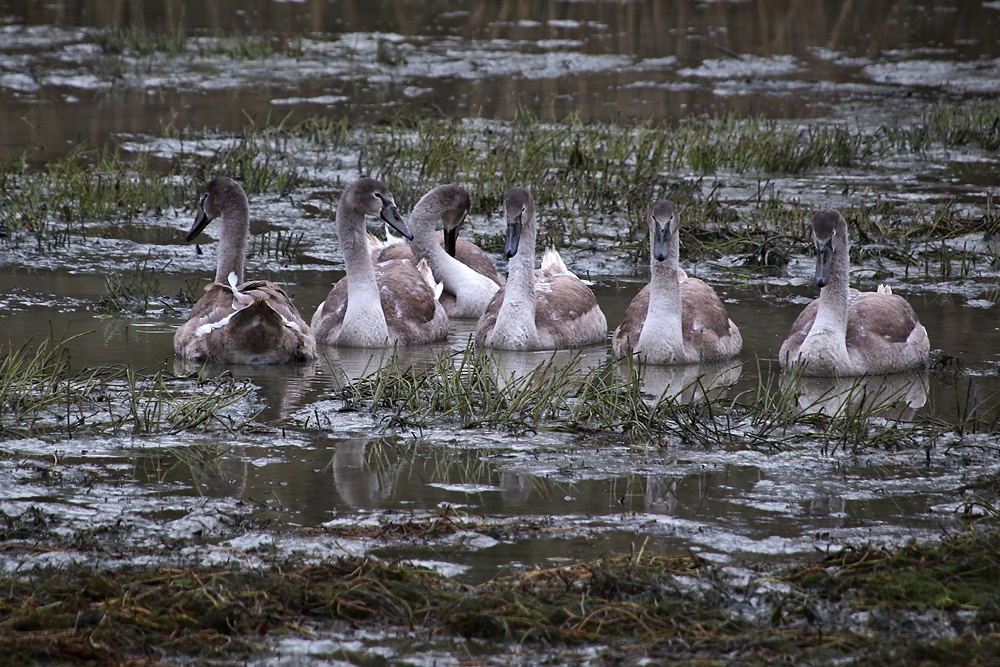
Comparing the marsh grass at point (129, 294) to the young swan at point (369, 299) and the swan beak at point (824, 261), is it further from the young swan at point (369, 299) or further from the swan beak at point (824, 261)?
the swan beak at point (824, 261)

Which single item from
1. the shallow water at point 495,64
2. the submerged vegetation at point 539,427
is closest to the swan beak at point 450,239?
the submerged vegetation at point 539,427

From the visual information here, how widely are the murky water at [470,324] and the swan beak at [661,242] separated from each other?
897 millimetres

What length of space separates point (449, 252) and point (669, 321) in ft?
10.2

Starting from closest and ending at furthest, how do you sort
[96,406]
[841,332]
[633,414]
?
[633,414] < [96,406] < [841,332]

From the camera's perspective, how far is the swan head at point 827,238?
930 centimetres

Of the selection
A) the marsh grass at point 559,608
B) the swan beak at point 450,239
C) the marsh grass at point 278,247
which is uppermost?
the swan beak at point 450,239

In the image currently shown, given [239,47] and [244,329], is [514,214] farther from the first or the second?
[239,47]

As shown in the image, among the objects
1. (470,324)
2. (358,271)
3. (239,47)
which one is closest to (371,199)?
(358,271)

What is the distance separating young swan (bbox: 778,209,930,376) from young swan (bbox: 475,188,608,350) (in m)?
1.70

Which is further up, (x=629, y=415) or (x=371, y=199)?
(x=371, y=199)

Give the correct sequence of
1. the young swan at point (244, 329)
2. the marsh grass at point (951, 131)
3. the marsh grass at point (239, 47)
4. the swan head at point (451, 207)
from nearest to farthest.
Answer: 1. the young swan at point (244, 329)
2. the swan head at point (451, 207)
3. the marsh grass at point (951, 131)
4. the marsh grass at point (239, 47)

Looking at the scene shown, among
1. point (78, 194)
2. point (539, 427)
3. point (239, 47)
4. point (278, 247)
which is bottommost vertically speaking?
Result: point (539, 427)

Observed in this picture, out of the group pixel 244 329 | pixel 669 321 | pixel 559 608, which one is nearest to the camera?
pixel 559 608

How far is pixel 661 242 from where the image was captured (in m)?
→ 9.58
